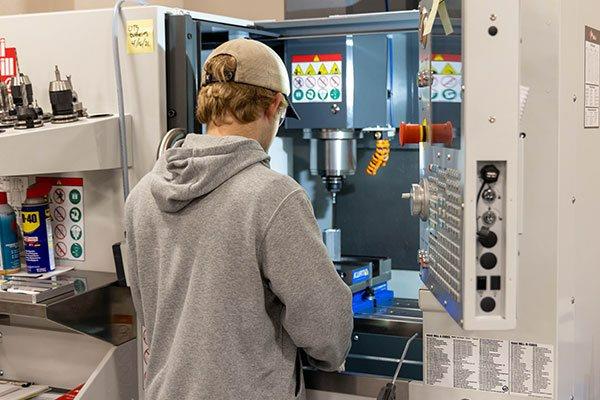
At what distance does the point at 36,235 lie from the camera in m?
2.09

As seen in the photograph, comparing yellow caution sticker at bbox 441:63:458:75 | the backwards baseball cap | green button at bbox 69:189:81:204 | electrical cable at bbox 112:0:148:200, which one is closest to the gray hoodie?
the backwards baseball cap

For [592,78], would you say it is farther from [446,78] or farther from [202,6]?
[202,6]

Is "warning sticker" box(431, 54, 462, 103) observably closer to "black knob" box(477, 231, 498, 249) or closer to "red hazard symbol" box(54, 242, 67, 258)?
"black knob" box(477, 231, 498, 249)

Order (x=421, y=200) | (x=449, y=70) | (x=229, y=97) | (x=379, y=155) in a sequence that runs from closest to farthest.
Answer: (x=449, y=70), (x=229, y=97), (x=421, y=200), (x=379, y=155)

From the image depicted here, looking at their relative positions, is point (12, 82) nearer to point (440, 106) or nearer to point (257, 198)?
point (257, 198)

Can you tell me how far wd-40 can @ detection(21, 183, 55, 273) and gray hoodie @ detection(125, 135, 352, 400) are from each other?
0.63 meters

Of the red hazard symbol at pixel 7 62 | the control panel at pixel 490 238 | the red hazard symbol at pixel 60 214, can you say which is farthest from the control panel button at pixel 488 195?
the red hazard symbol at pixel 7 62

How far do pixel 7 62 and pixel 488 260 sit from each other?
4.82 feet

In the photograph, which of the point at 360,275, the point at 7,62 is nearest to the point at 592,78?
the point at 360,275

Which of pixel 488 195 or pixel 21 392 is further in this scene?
pixel 21 392

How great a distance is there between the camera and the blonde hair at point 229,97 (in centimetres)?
153

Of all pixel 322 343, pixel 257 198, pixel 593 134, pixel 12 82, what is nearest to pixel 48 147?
pixel 12 82

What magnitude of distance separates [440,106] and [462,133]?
0.69 feet

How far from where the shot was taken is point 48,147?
185cm
